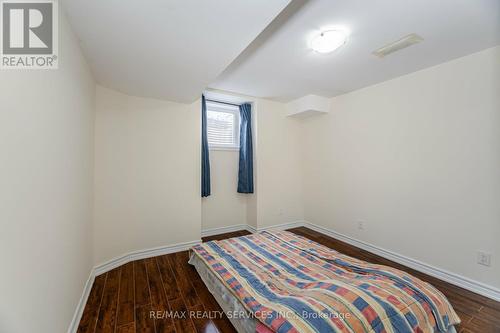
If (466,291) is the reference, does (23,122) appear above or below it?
above

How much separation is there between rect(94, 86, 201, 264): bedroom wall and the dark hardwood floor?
1.38 feet

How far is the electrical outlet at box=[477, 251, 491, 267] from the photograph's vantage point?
1.94m

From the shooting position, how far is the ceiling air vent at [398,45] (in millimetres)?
1802

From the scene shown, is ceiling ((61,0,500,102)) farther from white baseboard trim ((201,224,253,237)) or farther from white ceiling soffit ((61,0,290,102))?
white baseboard trim ((201,224,253,237))

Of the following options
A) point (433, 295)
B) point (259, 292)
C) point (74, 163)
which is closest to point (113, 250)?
point (74, 163)

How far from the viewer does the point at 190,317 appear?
1.62 m

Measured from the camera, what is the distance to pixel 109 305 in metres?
1.74

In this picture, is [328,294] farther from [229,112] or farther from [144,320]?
[229,112]

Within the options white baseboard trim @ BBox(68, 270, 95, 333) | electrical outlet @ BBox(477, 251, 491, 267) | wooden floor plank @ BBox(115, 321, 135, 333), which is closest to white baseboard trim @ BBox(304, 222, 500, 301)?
electrical outlet @ BBox(477, 251, 491, 267)

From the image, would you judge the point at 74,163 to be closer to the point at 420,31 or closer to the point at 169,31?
the point at 169,31

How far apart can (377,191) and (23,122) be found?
3483mm

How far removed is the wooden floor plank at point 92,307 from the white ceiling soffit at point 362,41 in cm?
276

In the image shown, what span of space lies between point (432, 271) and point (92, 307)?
3517 millimetres

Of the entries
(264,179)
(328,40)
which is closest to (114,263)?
(264,179)
